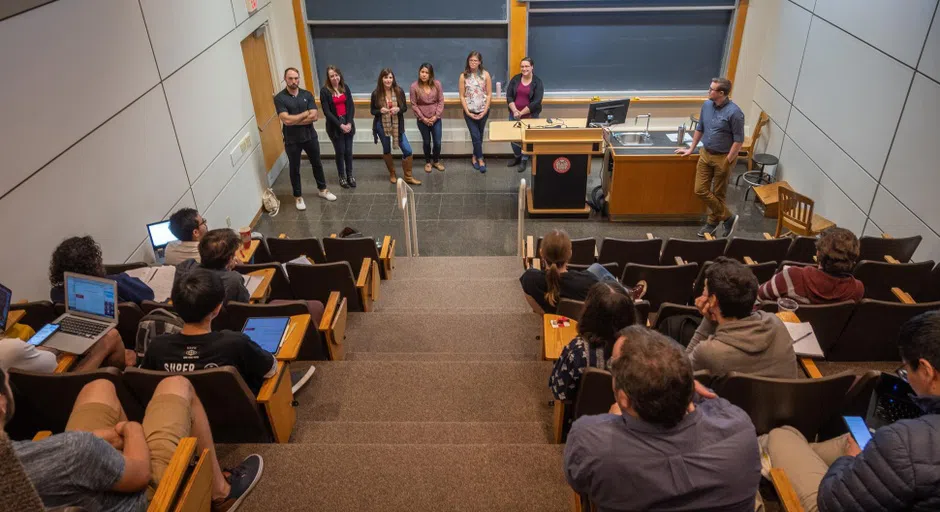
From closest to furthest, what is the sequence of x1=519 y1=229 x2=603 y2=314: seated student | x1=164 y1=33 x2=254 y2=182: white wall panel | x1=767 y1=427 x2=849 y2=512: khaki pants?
x1=767 y1=427 x2=849 y2=512: khaki pants < x1=519 y1=229 x2=603 y2=314: seated student < x1=164 y1=33 x2=254 y2=182: white wall panel

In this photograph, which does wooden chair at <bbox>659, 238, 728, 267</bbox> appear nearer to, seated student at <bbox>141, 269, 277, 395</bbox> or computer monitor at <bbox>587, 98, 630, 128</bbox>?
computer monitor at <bbox>587, 98, 630, 128</bbox>

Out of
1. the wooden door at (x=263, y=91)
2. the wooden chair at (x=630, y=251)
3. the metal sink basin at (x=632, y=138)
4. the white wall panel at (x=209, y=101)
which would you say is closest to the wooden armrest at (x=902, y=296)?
the wooden chair at (x=630, y=251)

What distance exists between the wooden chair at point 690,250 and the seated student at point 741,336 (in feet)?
6.34

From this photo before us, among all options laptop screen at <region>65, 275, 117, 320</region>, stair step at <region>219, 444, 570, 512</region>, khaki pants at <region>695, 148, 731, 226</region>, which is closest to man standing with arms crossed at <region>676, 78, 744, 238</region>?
khaki pants at <region>695, 148, 731, 226</region>

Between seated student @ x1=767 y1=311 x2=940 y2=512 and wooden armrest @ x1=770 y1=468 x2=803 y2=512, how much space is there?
0.08m

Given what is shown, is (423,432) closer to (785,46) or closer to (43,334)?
(43,334)

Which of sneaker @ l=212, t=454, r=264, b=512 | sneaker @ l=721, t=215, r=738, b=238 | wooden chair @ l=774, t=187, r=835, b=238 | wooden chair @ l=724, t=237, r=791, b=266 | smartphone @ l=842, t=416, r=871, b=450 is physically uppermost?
smartphone @ l=842, t=416, r=871, b=450

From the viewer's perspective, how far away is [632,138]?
729cm

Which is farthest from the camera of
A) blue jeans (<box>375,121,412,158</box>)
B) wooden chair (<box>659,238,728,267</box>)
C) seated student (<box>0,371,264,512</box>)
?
blue jeans (<box>375,121,412,158</box>)

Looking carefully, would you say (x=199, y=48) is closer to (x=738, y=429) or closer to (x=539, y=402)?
(x=539, y=402)

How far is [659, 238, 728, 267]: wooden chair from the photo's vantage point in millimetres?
4590

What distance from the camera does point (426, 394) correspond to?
3.46 metres

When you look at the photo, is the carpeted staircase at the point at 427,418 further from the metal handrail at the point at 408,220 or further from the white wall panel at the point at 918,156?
the white wall panel at the point at 918,156

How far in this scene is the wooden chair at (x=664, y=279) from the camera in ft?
13.5
